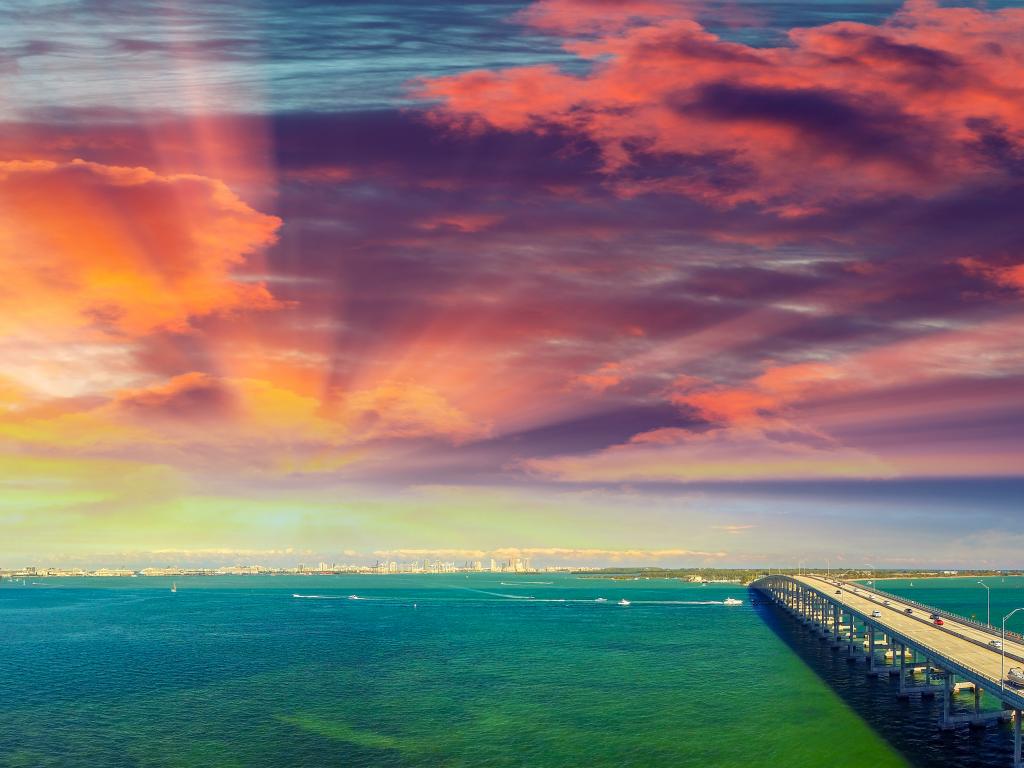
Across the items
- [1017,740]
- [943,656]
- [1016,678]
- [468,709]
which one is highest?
[1016,678]

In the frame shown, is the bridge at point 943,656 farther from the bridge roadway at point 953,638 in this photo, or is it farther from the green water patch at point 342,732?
the green water patch at point 342,732

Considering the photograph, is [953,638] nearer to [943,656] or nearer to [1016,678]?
[943,656]

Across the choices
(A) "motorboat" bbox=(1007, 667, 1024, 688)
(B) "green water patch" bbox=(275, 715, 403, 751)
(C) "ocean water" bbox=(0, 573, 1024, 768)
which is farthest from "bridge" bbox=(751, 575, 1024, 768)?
(B) "green water patch" bbox=(275, 715, 403, 751)

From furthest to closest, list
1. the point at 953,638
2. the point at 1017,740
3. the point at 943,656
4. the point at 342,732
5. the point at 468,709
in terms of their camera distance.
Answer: the point at 953,638 → the point at 468,709 → the point at 943,656 → the point at 342,732 → the point at 1017,740

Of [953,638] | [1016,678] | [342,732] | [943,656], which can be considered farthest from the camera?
[953,638]

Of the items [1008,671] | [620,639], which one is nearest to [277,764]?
[1008,671]

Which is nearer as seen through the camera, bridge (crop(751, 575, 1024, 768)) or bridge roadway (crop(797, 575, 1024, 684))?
bridge (crop(751, 575, 1024, 768))

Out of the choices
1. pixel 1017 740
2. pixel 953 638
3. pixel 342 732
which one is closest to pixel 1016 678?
pixel 1017 740

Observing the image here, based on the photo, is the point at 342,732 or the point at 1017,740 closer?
the point at 1017,740

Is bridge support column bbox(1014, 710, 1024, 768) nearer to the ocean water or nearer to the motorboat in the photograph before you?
the motorboat

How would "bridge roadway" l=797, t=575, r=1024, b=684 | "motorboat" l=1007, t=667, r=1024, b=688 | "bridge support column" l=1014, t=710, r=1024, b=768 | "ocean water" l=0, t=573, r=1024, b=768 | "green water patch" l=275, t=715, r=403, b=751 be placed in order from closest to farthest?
"bridge support column" l=1014, t=710, r=1024, b=768
"motorboat" l=1007, t=667, r=1024, b=688
"ocean water" l=0, t=573, r=1024, b=768
"green water patch" l=275, t=715, r=403, b=751
"bridge roadway" l=797, t=575, r=1024, b=684

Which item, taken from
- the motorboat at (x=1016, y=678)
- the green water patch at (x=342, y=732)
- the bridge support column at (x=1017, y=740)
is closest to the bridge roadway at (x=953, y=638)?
the motorboat at (x=1016, y=678)
